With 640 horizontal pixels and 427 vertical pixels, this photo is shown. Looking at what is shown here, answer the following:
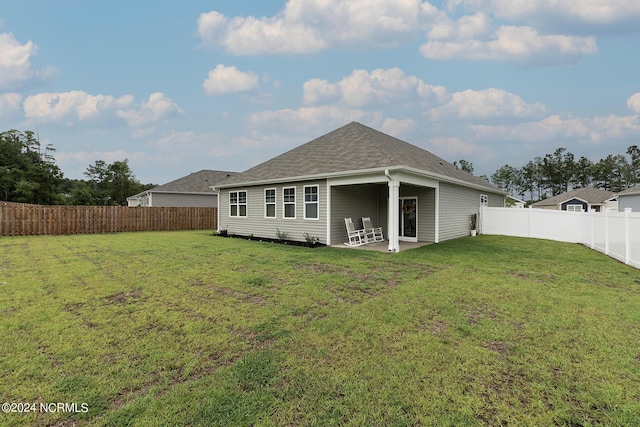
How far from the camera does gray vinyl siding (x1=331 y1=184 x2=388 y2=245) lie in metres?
11.5

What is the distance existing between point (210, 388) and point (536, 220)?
16.2 metres

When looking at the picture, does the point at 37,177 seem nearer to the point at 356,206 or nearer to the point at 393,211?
the point at 356,206

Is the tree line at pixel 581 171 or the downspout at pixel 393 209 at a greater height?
the tree line at pixel 581 171

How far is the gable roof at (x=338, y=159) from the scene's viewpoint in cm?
1063

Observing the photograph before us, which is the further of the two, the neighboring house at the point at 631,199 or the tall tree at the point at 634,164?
the tall tree at the point at 634,164

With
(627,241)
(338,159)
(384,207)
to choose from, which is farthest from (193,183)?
(627,241)

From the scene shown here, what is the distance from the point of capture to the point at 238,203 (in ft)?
50.4

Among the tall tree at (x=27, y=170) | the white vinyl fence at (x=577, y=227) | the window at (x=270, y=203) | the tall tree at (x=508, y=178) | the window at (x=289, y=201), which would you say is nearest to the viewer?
the white vinyl fence at (x=577, y=227)

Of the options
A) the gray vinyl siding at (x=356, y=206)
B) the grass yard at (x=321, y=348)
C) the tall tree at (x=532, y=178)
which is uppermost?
the tall tree at (x=532, y=178)

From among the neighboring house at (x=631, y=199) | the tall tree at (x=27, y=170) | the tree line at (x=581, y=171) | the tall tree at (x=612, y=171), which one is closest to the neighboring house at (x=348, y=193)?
the neighboring house at (x=631, y=199)

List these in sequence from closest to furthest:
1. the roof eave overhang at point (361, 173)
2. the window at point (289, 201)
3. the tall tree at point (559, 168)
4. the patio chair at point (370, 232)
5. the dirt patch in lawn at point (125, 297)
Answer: the dirt patch in lawn at point (125, 297), the roof eave overhang at point (361, 173), the patio chair at point (370, 232), the window at point (289, 201), the tall tree at point (559, 168)

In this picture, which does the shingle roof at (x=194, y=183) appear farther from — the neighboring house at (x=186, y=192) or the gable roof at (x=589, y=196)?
the gable roof at (x=589, y=196)

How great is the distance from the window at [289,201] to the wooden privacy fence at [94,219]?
34.0 ft

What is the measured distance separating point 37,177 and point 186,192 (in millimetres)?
17882
